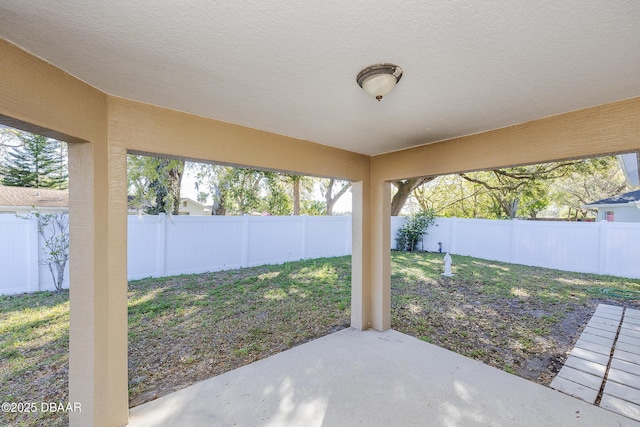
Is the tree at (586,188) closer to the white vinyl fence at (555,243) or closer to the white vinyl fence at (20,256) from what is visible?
the white vinyl fence at (555,243)

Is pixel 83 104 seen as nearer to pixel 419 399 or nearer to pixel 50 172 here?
pixel 419 399

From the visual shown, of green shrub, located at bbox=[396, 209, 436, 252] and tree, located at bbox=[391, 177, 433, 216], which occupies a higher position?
tree, located at bbox=[391, 177, 433, 216]

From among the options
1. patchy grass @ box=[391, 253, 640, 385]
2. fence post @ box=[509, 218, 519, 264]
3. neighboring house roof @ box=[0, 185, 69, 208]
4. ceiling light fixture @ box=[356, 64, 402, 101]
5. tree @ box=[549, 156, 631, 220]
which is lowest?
patchy grass @ box=[391, 253, 640, 385]

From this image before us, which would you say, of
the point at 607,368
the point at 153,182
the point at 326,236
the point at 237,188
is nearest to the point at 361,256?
the point at 607,368

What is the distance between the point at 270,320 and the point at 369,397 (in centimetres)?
227

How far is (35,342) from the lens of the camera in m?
3.55

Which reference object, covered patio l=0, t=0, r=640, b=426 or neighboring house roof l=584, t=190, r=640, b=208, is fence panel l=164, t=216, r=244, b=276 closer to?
covered patio l=0, t=0, r=640, b=426

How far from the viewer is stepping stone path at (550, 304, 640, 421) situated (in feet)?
8.38

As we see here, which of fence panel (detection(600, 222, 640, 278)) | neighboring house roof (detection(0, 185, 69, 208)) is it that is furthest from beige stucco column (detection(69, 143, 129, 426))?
fence panel (detection(600, 222, 640, 278))

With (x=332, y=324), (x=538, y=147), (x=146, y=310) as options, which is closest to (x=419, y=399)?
(x=332, y=324)

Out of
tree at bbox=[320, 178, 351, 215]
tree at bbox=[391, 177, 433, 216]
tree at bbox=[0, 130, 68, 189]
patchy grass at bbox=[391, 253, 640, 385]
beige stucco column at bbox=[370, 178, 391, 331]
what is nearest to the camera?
patchy grass at bbox=[391, 253, 640, 385]

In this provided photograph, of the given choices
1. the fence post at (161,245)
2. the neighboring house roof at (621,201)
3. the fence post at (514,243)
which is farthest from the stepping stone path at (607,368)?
the neighboring house roof at (621,201)

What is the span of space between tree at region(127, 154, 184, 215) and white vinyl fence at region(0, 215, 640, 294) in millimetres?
507

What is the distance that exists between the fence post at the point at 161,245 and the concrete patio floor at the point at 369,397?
4675 mm
